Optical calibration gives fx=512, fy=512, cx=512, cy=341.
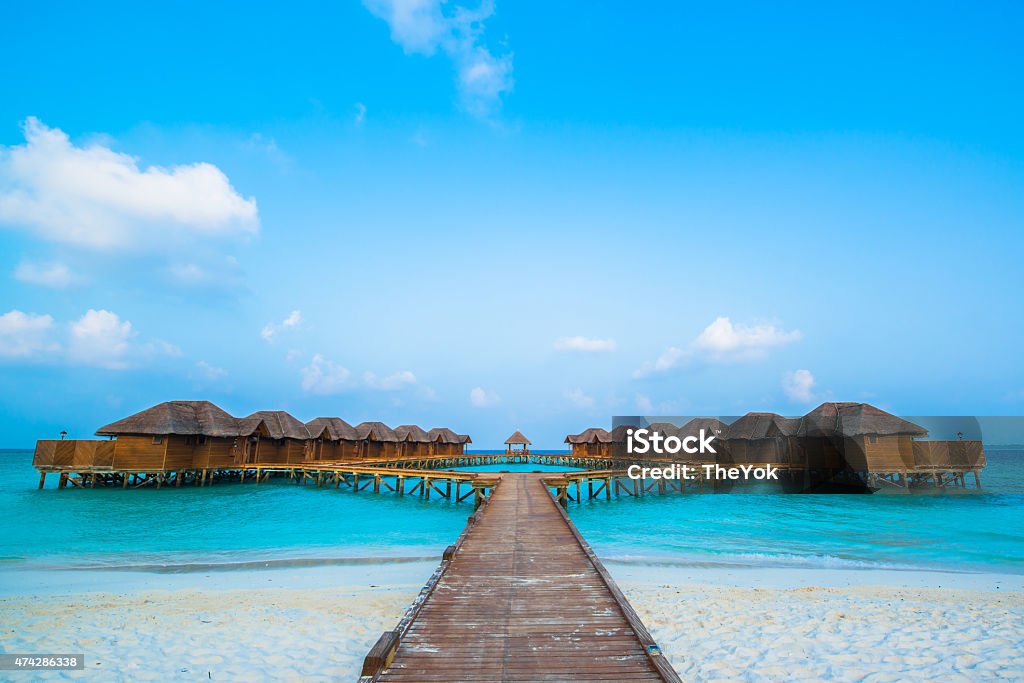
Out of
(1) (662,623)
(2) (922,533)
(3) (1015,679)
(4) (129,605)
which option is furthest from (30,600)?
(2) (922,533)

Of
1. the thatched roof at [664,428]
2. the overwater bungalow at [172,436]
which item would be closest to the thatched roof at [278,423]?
the overwater bungalow at [172,436]

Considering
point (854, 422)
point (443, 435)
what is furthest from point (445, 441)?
point (854, 422)

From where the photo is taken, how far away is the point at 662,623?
8398mm

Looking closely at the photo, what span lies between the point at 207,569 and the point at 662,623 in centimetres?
1107

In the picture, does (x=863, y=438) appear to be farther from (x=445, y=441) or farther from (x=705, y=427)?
(x=445, y=441)

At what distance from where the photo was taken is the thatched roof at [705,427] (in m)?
38.4

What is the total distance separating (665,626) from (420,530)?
12188 mm

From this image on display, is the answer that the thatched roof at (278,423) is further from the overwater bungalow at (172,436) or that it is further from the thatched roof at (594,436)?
the thatched roof at (594,436)

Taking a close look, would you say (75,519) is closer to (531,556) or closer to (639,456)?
(531,556)

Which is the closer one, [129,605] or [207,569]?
[129,605]

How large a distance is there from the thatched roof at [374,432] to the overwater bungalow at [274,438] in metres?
6.59

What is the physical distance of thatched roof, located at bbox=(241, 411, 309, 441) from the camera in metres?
34.1

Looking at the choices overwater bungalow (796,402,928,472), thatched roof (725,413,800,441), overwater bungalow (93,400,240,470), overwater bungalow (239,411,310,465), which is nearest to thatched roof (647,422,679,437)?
thatched roof (725,413,800,441)

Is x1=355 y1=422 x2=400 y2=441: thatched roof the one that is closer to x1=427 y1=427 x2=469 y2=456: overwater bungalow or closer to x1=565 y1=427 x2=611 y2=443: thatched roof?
x1=427 y1=427 x2=469 y2=456: overwater bungalow
